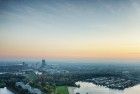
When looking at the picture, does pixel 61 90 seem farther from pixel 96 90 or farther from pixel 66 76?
pixel 96 90

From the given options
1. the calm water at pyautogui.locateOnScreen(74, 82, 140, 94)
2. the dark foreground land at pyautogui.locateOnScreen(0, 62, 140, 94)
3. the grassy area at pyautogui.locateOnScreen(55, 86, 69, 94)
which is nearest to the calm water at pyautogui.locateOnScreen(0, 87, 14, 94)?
the dark foreground land at pyautogui.locateOnScreen(0, 62, 140, 94)

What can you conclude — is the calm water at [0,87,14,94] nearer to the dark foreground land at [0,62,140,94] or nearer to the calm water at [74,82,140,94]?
the dark foreground land at [0,62,140,94]

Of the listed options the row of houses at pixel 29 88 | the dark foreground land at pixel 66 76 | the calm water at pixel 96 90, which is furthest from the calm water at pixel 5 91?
the calm water at pixel 96 90

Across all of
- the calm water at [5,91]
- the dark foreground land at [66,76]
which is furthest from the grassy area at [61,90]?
the calm water at [5,91]

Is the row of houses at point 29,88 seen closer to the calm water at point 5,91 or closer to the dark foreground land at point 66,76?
the dark foreground land at point 66,76

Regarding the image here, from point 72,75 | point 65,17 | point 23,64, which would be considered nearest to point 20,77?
point 23,64

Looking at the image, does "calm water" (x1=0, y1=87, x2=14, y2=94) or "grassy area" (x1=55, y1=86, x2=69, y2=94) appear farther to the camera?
"calm water" (x1=0, y1=87, x2=14, y2=94)

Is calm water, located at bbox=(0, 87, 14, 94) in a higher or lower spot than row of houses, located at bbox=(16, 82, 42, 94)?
lower

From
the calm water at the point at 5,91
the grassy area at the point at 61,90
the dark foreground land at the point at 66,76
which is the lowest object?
the calm water at the point at 5,91

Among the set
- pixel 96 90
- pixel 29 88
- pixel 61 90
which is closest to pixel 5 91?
pixel 29 88

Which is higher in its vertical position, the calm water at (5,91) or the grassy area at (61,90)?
the grassy area at (61,90)

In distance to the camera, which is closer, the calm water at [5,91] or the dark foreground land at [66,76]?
the dark foreground land at [66,76]
